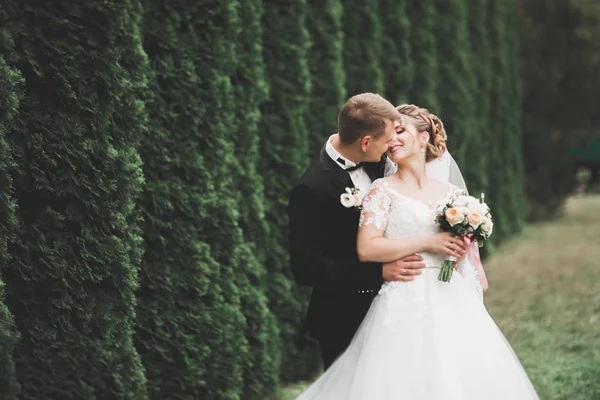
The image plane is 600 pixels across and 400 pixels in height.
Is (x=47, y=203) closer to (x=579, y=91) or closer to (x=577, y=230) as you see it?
(x=577, y=230)

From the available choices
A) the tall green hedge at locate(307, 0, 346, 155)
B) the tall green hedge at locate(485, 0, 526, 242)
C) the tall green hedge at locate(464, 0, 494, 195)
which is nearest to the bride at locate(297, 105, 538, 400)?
the tall green hedge at locate(307, 0, 346, 155)

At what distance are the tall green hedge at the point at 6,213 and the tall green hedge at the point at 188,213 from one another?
912 mm

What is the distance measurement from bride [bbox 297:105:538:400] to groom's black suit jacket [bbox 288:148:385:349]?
0.13 m

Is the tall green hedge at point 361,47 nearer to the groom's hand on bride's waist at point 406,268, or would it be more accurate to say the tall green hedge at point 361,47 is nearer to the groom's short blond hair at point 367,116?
the groom's short blond hair at point 367,116

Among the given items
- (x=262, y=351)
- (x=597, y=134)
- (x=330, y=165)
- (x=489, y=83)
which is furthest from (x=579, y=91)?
(x=330, y=165)

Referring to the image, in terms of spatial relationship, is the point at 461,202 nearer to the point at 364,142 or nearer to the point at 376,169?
the point at 364,142

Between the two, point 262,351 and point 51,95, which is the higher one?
point 51,95

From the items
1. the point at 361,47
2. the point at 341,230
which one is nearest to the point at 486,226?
the point at 341,230

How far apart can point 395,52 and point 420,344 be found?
5929mm

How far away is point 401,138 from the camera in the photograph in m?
4.04

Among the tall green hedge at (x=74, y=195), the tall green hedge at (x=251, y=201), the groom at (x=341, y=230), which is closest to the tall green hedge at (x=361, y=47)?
the tall green hedge at (x=251, y=201)

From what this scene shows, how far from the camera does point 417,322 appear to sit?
3873 mm

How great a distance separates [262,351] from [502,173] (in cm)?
953

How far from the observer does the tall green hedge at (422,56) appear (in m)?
10.2
